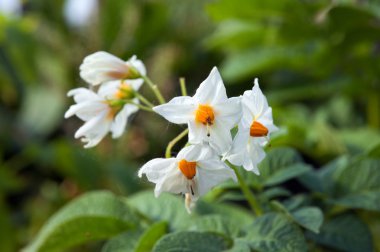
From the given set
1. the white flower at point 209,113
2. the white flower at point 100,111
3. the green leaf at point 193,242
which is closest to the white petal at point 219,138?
the white flower at point 209,113

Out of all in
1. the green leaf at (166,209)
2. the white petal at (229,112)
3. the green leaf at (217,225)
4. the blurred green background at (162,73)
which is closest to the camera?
the white petal at (229,112)

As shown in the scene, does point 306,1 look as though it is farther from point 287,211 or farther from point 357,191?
point 287,211

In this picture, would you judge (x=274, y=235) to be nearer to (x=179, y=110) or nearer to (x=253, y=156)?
(x=253, y=156)

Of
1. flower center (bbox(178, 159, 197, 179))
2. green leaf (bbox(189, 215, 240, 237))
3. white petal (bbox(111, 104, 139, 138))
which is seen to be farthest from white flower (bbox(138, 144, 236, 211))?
white petal (bbox(111, 104, 139, 138))

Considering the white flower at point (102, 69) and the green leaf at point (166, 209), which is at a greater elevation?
the white flower at point (102, 69)

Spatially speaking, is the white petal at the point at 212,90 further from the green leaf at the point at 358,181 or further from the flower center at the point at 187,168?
the green leaf at the point at 358,181

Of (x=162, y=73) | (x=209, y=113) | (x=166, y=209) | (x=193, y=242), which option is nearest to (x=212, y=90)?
(x=209, y=113)

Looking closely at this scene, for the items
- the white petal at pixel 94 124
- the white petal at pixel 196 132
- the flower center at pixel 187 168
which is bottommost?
the flower center at pixel 187 168
